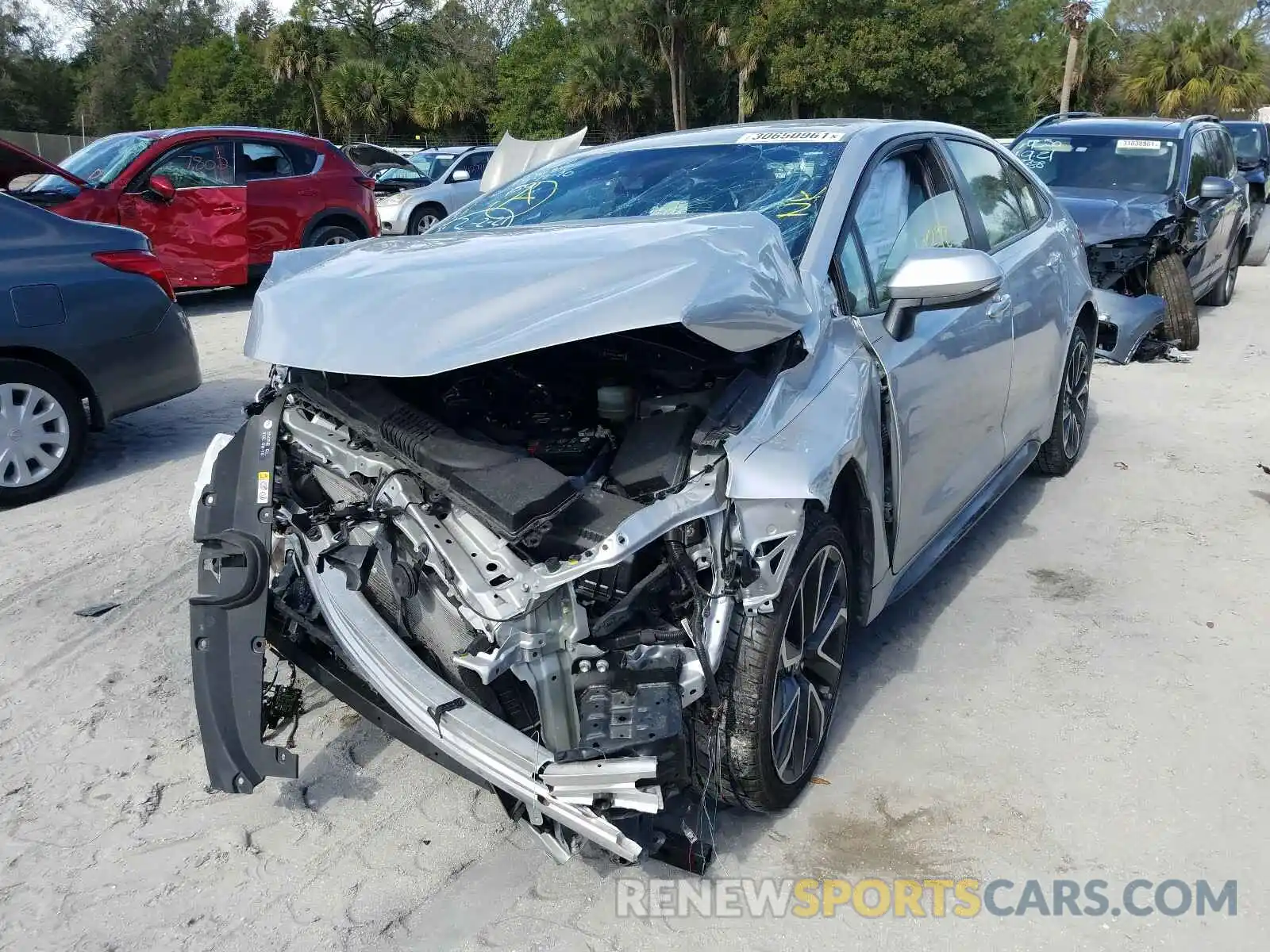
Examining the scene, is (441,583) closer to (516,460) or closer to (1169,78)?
(516,460)

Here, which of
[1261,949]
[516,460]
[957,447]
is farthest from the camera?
[957,447]

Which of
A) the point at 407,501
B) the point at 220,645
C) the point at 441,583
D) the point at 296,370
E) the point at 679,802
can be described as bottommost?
the point at 679,802

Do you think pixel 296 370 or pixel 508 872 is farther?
pixel 296 370

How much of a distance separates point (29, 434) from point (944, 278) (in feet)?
15.0

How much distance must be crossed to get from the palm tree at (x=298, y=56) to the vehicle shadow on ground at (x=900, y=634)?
152ft

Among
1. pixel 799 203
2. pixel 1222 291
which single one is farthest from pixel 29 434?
pixel 1222 291

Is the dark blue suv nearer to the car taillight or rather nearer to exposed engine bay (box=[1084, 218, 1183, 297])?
exposed engine bay (box=[1084, 218, 1183, 297])

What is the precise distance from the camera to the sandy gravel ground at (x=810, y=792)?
8.53 ft

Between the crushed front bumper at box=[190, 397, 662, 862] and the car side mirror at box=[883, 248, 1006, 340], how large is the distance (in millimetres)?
1655

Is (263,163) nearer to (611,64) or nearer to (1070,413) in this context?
(1070,413)

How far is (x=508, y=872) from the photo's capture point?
276 centimetres

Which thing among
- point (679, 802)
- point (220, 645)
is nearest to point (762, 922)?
point (679, 802)

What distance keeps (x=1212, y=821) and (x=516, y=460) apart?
2.15m

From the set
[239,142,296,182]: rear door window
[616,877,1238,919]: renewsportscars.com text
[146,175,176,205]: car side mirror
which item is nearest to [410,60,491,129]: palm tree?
[239,142,296,182]: rear door window
